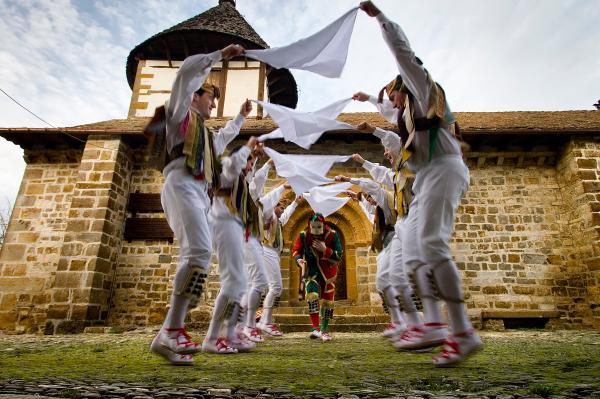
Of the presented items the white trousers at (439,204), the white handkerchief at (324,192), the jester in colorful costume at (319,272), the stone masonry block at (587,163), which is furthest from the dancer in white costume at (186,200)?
the stone masonry block at (587,163)

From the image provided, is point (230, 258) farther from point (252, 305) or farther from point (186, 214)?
point (252, 305)

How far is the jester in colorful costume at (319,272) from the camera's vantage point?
200 inches

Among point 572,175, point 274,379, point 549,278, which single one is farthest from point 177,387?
point 572,175

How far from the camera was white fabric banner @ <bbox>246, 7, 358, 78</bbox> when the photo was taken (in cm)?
311

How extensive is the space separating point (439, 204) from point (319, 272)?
331 centimetres

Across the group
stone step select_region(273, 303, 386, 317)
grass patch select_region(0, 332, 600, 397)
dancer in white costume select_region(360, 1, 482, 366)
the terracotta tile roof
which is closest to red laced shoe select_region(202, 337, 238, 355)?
grass patch select_region(0, 332, 600, 397)

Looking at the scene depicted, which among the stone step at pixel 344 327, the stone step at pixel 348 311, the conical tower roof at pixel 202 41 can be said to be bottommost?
the stone step at pixel 344 327

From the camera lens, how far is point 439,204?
212 cm

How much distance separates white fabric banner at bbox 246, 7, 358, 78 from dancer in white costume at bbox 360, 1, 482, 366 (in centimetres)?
96

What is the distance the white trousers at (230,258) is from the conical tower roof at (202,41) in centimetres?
888

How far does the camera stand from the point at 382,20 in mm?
2211

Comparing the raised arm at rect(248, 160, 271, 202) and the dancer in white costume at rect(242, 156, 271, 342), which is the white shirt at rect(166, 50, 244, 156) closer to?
the dancer in white costume at rect(242, 156, 271, 342)

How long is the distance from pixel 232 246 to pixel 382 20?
217 cm

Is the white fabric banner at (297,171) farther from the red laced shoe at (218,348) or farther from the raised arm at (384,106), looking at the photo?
the red laced shoe at (218,348)
